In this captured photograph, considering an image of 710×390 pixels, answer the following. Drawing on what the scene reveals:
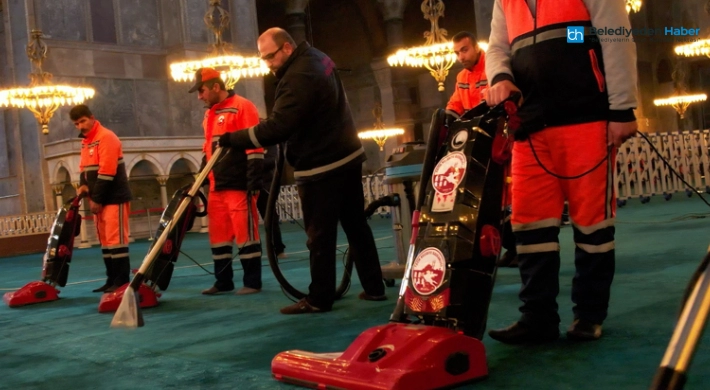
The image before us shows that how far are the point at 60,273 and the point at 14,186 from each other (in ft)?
53.9

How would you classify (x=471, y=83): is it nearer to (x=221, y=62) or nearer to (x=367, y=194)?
(x=221, y=62)

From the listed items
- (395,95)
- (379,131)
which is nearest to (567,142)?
(379,131)

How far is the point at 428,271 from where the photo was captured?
9.14 ft

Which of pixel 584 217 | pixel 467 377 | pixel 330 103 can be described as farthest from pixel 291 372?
pixel 330 103

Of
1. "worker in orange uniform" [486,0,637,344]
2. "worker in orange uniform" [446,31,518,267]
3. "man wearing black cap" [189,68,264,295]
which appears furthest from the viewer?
"man wearing black cap" [189,68,264,295]

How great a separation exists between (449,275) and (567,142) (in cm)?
76

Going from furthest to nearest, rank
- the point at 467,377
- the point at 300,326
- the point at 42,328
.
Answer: the point at 42,328 → the point at 300,326 → the point at 467,377

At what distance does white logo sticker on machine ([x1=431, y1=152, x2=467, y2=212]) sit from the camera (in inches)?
112

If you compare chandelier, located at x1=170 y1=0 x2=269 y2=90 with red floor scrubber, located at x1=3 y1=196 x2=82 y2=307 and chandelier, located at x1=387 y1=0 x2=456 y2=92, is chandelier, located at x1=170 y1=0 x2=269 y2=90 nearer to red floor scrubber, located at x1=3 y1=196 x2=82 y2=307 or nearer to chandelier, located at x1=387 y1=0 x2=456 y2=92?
chandelier, located at x1=387 y1=0 x2=456 y2=92

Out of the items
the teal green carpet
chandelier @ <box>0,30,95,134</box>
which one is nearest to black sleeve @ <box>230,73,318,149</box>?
the teal green carpet

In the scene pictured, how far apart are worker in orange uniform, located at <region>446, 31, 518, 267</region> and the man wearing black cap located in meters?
1.51

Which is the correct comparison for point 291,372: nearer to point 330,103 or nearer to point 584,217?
point 584,217

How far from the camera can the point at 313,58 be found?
4.54 m

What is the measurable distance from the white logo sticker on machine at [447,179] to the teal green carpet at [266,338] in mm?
591
